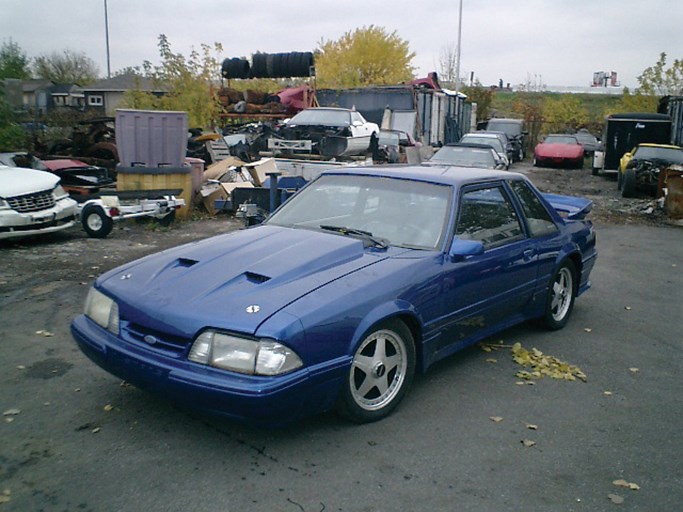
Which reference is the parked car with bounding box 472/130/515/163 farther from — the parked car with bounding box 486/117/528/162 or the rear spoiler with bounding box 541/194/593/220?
the rear spoiler with bounding box 541/194/593/220

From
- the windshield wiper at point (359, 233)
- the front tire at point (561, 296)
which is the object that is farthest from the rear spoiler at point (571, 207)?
the windshield wiper at point (359, 233)

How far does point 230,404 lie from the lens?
3.16 metres

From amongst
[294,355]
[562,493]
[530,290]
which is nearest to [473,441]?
[562,493]

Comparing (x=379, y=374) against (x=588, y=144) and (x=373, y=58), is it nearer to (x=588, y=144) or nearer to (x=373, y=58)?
(x=588, y=144)

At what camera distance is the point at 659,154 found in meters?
17.9

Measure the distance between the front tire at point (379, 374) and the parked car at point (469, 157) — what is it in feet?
39.0

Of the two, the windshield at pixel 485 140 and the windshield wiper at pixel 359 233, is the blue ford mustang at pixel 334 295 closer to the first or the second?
the windshield wiper at pixel 359 233

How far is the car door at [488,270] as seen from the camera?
431cm

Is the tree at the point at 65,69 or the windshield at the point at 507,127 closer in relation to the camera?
the windshield at the point at 507,127

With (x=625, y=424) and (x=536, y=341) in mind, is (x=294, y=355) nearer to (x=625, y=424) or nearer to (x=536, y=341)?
(x=625, y=424)

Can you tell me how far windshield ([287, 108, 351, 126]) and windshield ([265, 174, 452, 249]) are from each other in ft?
38.7

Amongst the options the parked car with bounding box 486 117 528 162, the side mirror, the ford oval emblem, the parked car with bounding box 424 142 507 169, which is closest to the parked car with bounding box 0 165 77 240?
the ford oval emblem

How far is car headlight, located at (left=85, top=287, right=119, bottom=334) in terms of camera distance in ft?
12.1

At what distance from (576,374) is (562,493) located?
1.79 meters
